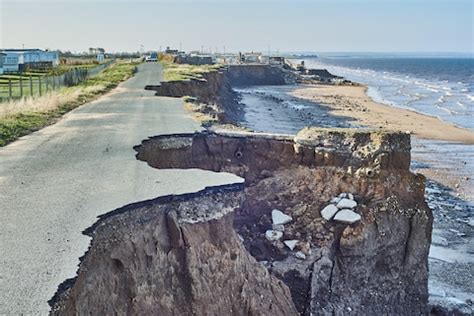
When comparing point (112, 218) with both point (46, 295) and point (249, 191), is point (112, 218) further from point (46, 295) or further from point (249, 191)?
point (249, 191)

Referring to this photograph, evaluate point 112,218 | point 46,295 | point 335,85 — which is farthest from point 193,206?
point 335,85

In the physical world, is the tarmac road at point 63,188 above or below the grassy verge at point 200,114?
below

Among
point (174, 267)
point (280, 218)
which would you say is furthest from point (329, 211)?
point (174, 267)

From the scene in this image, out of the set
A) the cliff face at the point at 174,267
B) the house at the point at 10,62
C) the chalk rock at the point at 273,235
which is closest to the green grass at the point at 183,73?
the house at the point at 10,62

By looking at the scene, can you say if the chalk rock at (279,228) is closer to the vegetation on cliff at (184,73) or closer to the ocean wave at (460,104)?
the vegetation on cliff at (184,73)

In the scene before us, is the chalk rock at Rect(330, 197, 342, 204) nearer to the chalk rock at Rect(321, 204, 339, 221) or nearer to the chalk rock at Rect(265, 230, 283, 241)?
the chalk rock at Rect(321, 204, 339, 221)

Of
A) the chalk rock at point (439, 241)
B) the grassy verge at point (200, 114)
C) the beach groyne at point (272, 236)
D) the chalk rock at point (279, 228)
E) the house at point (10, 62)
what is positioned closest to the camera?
the beach groyne at point (272, 236)

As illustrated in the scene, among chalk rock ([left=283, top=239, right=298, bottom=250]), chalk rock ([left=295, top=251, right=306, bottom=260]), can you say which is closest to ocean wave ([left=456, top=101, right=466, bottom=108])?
chalk rock ([left=283, top=239, right=298, bottom=250])
